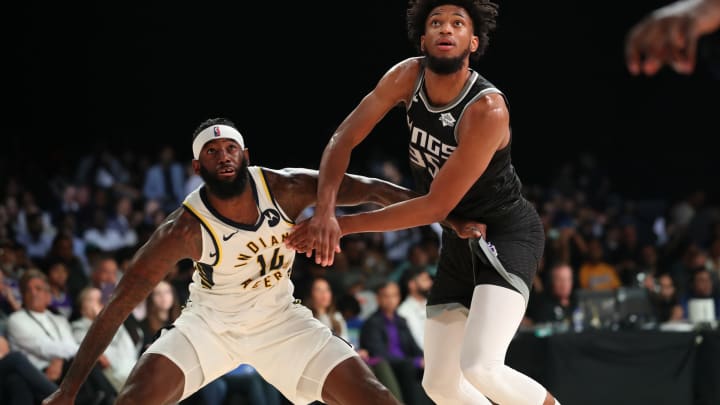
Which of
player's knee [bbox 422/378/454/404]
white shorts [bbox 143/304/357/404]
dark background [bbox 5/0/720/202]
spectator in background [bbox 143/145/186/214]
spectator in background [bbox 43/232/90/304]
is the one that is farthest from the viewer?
dark background [bbox 5/0/720/202]

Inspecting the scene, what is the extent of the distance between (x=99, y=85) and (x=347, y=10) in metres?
3.83

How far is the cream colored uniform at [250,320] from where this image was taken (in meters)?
4.96

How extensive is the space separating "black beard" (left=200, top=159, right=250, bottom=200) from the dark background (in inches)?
368

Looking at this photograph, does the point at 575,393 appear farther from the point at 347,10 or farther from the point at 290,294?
the point at 347,10

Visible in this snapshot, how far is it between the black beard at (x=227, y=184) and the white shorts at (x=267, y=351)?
608mm

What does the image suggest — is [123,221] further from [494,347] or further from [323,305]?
[494,347]

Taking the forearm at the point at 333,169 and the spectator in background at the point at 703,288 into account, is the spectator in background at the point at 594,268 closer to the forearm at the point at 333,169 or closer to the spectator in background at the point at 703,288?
the spectator in background at the point at 703,288

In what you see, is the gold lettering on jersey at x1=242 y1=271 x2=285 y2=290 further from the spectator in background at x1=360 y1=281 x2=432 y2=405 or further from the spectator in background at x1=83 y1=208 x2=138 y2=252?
the spectator in background at x1=83 y1=208 x2=138 y2=252

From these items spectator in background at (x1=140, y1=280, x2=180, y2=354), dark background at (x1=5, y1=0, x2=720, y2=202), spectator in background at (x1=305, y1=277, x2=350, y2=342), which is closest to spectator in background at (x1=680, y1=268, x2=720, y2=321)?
spectator in background at (x1=305, y1=277, x2=350, y2=342)

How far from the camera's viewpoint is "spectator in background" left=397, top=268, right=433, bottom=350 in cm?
909

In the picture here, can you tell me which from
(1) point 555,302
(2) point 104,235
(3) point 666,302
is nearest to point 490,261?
(1) point 555,302

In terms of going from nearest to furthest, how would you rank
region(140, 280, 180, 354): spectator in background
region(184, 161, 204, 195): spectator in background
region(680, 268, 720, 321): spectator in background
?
1. region(140, 280, 180, 354): spectator in background
2. region(680, 268, 720, 321): spectator in background
3. region(184, 161, 204, 195): spectator in background

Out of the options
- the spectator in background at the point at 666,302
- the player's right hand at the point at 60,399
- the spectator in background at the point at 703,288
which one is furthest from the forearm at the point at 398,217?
the spectator in background at the point at 703,288

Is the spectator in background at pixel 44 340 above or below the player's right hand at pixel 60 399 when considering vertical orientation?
below
